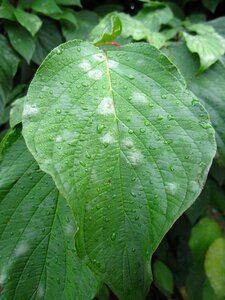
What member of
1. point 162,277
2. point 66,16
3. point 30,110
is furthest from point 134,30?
Result: point 162,277

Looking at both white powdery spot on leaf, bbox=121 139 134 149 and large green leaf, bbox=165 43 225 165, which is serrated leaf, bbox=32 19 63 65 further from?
white powdery spot on leaf, bbox=121 139 134 149

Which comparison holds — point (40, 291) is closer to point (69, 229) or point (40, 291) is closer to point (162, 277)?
point (69, 229)

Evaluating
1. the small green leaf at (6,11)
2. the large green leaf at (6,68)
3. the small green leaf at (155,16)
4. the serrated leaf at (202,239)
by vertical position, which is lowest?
the serrated leaf at (202,239)

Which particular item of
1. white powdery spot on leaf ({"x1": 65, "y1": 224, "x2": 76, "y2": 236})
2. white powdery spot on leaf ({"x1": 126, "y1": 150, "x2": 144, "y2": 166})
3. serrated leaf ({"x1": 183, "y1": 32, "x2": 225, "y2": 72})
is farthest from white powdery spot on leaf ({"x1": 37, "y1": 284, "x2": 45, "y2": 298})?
serrated leaf ({"x1": 183, "y1": 32, "x2": 225, "y2": 72})

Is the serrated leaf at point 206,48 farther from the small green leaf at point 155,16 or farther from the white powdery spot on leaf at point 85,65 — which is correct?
the white powdery spot on leaf at point 85,65

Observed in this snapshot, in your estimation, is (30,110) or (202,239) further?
(202,239)

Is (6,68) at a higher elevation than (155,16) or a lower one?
lower

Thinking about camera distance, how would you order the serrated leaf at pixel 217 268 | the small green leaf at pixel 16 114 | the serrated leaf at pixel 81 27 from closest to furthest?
1. the small green leaf at pixel 16 114
2. the serrated leaf at pixel 217 268
3. the serrated leaf at pixel 81 27

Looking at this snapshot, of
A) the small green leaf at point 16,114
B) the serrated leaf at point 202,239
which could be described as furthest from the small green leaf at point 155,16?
the serrated leaf at point 202,239
